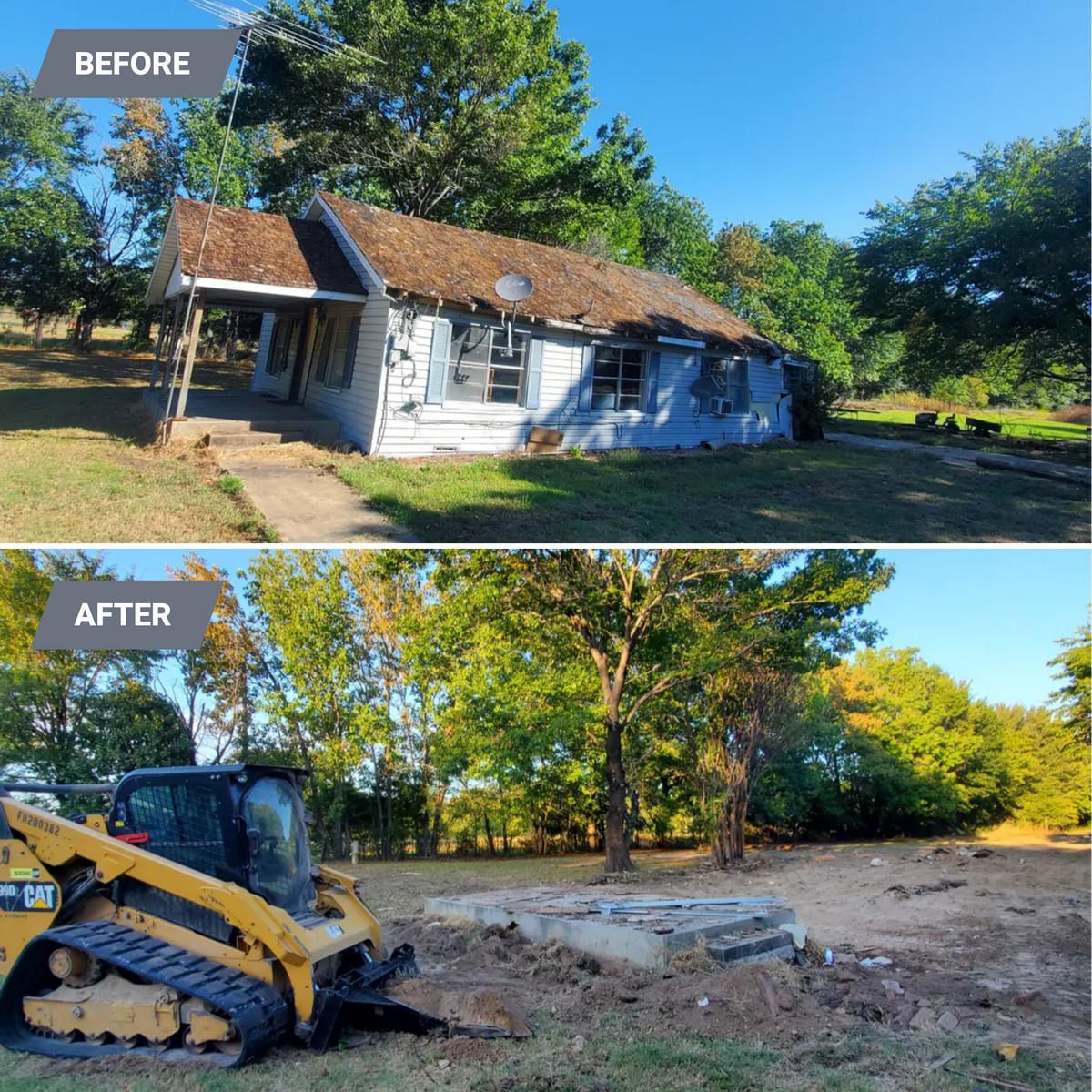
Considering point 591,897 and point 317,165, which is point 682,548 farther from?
point 317,165

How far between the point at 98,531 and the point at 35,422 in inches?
322

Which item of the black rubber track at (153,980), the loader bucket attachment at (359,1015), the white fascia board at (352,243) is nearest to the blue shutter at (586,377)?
the white fascia board at (352,243)

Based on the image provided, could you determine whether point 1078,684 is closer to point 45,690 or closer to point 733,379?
point 733,379

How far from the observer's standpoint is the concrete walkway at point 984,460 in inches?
714

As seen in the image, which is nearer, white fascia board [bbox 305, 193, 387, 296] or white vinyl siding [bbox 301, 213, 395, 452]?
white vinyl siding [bbox 301, 213, 395, 452]

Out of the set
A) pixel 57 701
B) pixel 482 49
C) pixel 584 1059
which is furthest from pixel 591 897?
pixel 482 49

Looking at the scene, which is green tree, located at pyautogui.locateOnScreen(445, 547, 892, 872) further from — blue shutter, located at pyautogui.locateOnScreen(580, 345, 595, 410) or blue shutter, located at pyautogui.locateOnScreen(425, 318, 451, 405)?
blue shutter, located at pyautogui.locateOnScreen(580, 345, 595, 410)

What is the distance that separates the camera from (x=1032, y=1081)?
4418 millimetres

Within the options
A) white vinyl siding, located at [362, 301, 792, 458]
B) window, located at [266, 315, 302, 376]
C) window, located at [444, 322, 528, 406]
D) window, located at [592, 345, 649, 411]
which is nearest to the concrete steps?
white vinyl siding, located at [362, 301, 792, 458]

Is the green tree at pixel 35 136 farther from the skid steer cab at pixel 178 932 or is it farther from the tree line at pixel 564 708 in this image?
the skid steer cab at pixel 178 932

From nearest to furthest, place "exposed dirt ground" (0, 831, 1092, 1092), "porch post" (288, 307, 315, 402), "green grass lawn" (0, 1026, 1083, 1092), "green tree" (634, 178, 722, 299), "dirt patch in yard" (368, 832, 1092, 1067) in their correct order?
"green grass lawn" (0, 1026, 1083, 1092) < "exposed dirt ground" (0, 831, 1092, 1092) < "dirt patch in yard" (368, 832, 1092, 1067) < "porch post" (288, 307, 315, 402) < "green tree" (634, 178, 722, 299)

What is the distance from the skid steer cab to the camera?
4.90 meters

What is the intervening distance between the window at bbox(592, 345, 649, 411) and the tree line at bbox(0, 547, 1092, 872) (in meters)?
5.62

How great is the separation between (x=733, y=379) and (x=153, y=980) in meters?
18.4
